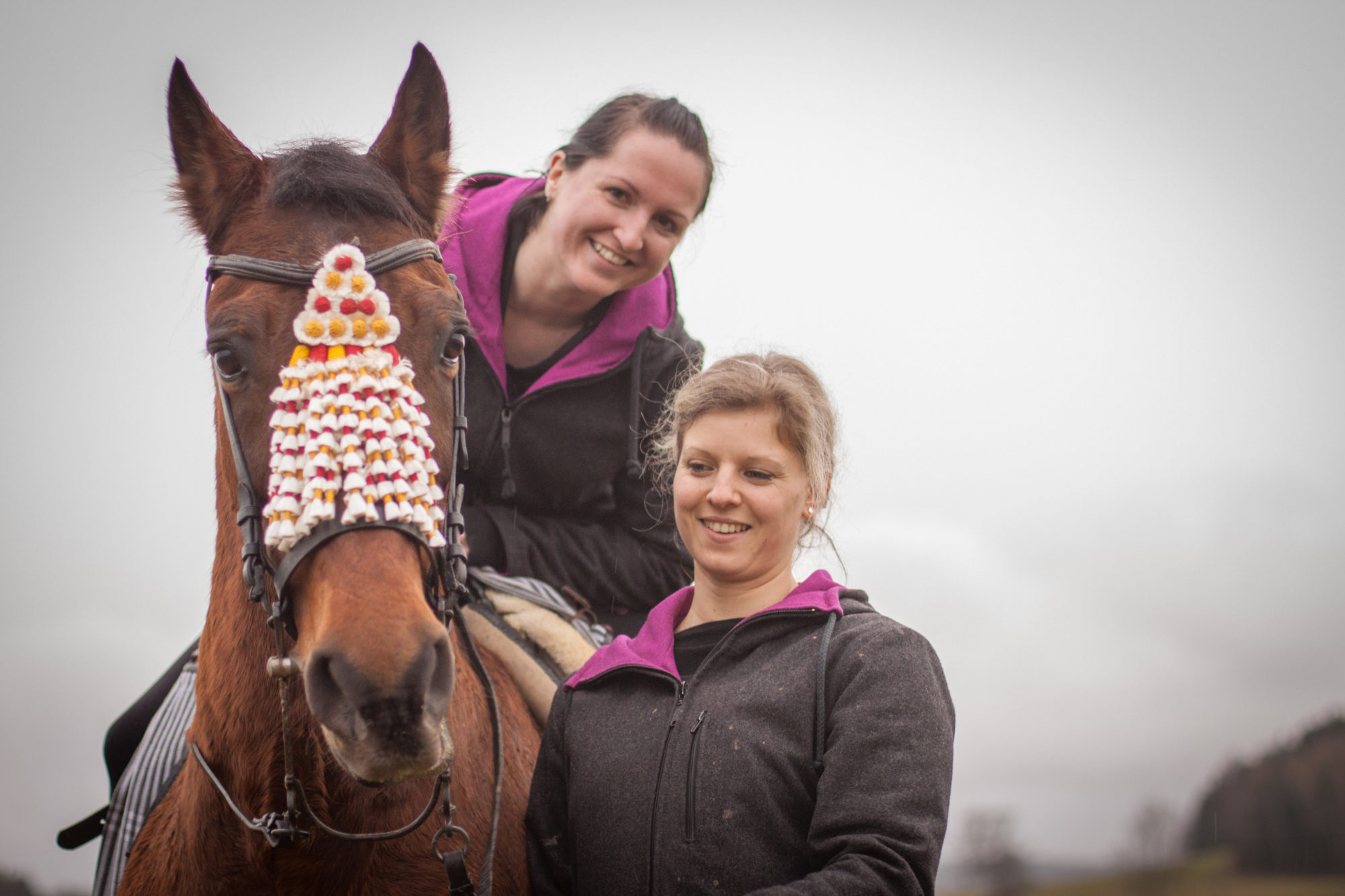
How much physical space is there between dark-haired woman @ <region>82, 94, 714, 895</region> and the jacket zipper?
1575 mm

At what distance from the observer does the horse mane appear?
2383 millimetres

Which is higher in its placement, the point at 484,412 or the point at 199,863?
the point at 484,412

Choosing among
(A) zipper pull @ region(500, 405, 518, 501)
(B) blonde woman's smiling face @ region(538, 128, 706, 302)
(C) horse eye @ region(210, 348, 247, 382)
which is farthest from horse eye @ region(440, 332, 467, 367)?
(B) blonde woman's smiling face @ region(538, 128, 706, 302)

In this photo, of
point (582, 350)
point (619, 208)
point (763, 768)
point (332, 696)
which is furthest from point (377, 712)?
point (619, 208)

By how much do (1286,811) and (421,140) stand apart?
5.54m

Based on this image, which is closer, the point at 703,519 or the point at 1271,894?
the point at 703,519

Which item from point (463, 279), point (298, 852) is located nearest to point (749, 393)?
point (298, 852)

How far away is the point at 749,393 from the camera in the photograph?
2.49 meters

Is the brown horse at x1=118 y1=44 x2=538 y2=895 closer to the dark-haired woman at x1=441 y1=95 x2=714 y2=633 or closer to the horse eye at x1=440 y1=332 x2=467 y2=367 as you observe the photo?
the horse eye at x1=440 y1=332 x2=467 y2=367

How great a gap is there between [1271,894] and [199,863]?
4.17 meters

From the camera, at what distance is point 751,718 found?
2195mm

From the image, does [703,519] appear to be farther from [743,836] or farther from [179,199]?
[179,199]

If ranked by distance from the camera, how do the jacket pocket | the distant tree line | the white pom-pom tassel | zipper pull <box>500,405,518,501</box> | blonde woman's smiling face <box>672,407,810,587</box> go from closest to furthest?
the white pom-pom tassel < the jacket pocket < blonde woman's smiling face <box>672,407,810,587</box> < zipper pull <box>500,405,518,501</box> < the distant tree line

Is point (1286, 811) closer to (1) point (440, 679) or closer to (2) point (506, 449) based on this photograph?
(2) point (506, 449)
